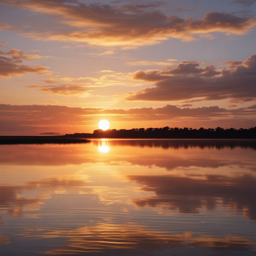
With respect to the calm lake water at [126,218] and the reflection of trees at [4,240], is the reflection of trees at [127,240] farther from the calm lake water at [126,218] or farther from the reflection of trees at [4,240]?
the reflection of trees at [4,240]

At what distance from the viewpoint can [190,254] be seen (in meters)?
9.05

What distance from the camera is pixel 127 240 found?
10.1m

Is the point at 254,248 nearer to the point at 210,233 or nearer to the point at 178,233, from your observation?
the point at 210,233

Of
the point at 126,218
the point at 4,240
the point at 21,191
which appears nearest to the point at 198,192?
the point at 126,218

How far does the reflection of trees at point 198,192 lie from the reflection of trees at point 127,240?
3.53 m

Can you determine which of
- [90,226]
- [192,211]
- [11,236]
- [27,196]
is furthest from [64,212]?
[192,211]

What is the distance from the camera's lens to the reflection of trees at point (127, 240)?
9367mm

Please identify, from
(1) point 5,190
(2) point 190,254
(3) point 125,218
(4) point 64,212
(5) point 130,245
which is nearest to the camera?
(2) point 190,254

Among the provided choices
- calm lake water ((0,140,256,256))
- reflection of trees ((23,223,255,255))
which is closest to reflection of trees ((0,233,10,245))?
calm lake water ((0,140,256,256))

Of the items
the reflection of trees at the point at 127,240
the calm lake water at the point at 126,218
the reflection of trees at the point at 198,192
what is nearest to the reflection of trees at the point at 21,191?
the calm lake water at the point at 126,218

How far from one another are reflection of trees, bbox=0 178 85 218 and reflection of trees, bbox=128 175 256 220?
5.42m

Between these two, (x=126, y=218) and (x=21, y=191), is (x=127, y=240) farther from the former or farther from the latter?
(x=21, y=191)

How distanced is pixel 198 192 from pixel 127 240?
32.4ft

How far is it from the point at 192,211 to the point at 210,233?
10.0 ft
